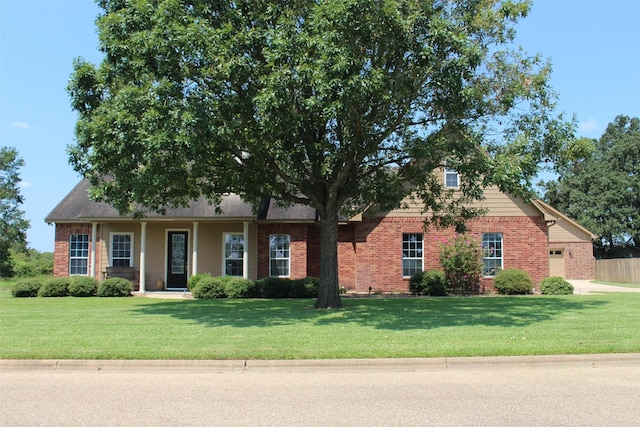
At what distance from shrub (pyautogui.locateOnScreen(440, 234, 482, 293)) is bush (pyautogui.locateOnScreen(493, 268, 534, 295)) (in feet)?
3.03

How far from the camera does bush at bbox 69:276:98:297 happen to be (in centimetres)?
2222

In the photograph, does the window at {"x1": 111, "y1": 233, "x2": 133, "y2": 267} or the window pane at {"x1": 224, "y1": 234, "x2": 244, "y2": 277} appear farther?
the window at {"x1": 111, "y1": 233, "x2": 133, "y2": 267}

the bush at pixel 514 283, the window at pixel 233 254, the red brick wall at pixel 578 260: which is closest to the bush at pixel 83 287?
the window at pixel 233 254

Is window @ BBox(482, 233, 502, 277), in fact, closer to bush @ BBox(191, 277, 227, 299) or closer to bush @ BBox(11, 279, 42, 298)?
bush @ BBox(191, 277, 227, 299)

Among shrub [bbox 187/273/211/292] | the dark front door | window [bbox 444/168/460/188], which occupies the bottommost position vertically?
shrub [bbox 187/273/211/292]

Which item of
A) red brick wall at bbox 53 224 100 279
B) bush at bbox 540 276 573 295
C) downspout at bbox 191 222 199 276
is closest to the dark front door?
downspout at bbox 191 222 199 276

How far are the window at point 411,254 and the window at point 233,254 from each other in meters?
6.97

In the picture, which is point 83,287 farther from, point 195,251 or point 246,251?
point 246,251

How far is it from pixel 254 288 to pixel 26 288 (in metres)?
9.17

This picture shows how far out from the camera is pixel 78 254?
2500cm

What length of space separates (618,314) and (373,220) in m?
11.0

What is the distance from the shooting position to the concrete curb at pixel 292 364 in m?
8.93

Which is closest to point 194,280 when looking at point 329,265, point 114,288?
point 114,288

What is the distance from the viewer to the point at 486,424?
5965 millimetres
